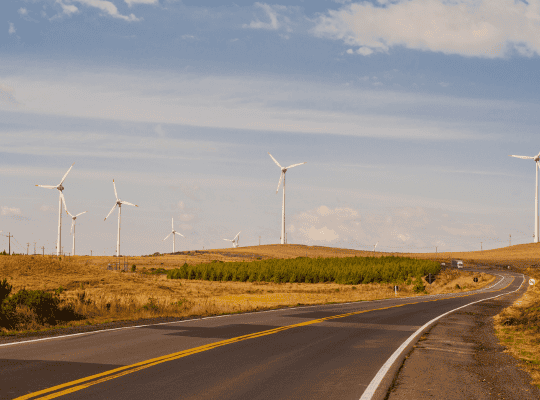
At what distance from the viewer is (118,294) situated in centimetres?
4469

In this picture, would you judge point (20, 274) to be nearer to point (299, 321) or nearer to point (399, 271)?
point (299, 321)

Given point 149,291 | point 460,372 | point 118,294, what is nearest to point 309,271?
point 149,291

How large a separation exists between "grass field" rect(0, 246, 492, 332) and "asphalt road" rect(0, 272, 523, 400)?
6.82 meters

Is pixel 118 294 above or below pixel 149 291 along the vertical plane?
above

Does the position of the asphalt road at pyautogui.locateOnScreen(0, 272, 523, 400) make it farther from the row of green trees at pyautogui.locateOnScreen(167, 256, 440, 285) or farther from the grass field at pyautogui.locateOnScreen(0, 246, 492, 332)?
the row of green trees at pyautogui.locateOnScreen(167, 256, 440, 285)

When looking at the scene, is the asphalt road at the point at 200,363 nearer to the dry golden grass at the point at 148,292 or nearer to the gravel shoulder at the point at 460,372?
the gravel shoulder at the point at 460,372

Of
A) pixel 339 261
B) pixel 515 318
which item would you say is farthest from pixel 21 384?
pixel 339 261

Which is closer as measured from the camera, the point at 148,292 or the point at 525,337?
the point at 525,337

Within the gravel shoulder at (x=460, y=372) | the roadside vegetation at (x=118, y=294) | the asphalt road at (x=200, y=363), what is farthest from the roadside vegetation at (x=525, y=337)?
the roadside vegetation at (x=118, y=294)

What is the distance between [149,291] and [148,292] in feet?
3.74

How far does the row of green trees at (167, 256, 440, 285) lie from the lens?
92.5 m

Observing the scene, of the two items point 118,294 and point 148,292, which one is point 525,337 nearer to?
point 118,294

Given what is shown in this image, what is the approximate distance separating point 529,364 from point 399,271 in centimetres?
8413

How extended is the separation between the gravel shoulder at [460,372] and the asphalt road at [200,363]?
2.32 ft
